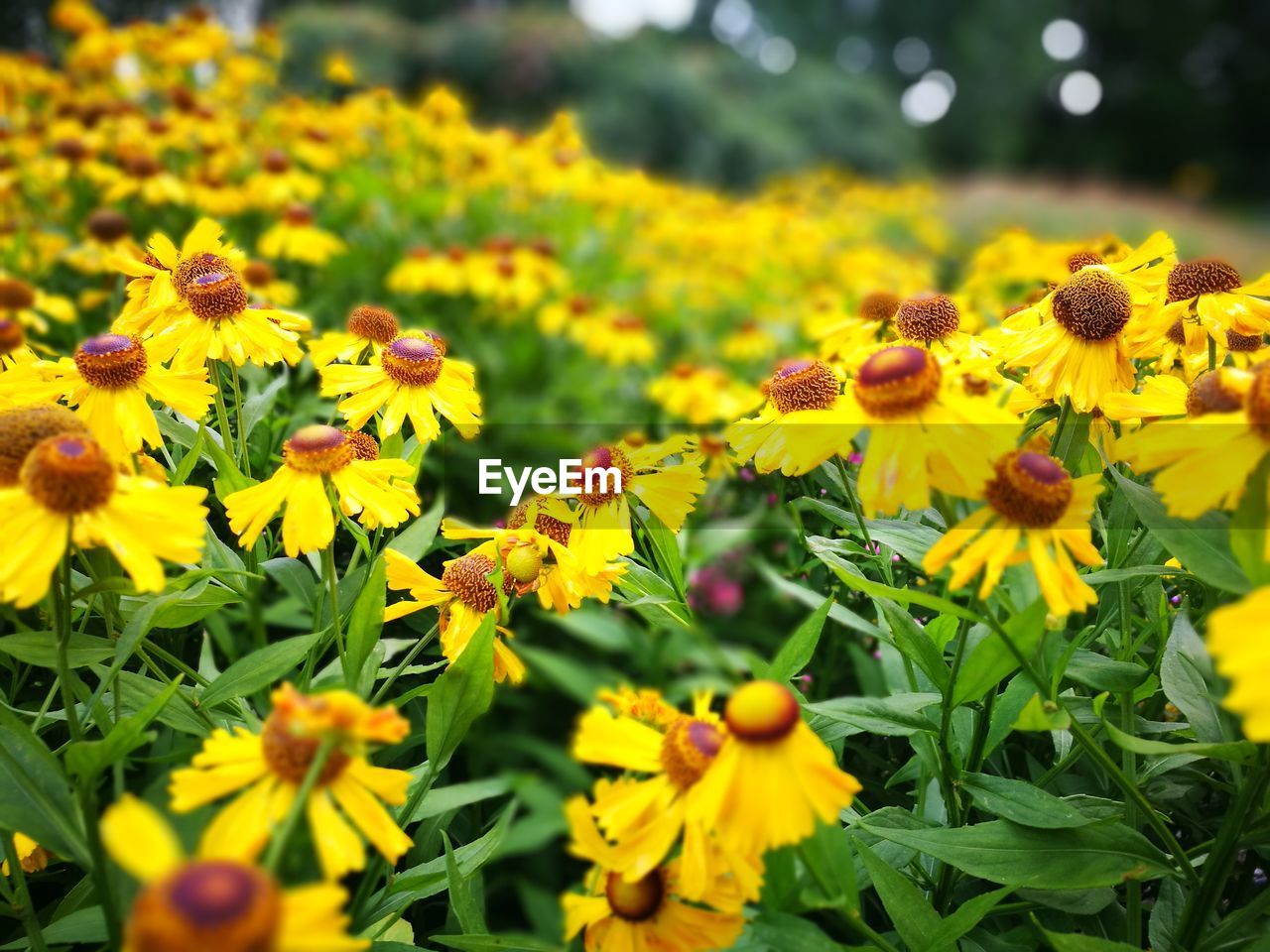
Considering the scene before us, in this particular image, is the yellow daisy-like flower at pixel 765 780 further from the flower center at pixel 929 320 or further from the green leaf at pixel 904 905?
the flower center at pixel 929 320

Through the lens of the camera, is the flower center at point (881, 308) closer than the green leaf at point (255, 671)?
No

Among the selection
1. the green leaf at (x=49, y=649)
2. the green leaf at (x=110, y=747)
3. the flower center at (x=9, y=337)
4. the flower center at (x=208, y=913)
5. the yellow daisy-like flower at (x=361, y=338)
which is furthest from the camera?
the flower center at (x=9, y=337)

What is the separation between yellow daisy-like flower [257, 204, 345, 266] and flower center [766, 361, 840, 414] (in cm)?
151

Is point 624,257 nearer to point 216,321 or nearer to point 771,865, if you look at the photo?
point 216,321

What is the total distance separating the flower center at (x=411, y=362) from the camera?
3.01 feet

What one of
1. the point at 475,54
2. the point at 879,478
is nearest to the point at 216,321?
the point at 879,478

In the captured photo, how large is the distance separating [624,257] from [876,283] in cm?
118

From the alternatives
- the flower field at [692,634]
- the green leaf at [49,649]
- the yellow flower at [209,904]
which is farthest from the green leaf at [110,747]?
the yellow flower at [209,904]

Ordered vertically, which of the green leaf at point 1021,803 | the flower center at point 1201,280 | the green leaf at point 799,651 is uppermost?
the flower center at point 1201,280

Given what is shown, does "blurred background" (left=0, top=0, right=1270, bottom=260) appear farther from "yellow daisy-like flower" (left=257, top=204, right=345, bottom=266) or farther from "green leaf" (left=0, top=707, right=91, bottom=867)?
"green leaf" (left=0, top=707, right=91, bottom=867)

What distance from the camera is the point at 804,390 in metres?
0.89

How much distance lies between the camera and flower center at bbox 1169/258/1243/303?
0.87 metres

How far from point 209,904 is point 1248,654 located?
50 centimetres

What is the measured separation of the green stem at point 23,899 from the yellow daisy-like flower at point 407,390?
1.42ft
